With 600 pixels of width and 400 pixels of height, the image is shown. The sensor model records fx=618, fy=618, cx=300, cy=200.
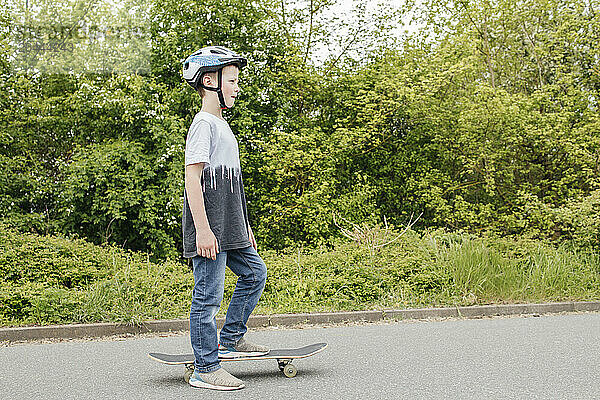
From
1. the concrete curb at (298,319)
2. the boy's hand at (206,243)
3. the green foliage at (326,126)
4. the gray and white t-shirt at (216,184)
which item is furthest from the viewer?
the green foliage at (326,126)

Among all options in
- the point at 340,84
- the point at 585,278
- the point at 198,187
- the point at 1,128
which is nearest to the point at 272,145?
the point at 340,84

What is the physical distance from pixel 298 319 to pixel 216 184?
3.79m

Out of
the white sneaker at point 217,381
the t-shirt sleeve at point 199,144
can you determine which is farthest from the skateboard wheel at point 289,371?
the t-shirt sleeve at point 199,144

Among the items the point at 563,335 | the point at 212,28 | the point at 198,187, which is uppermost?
the point at 212,28

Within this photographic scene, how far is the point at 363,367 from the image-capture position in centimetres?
→ 507

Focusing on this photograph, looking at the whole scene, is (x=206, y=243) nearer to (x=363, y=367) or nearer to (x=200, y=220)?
(x=200, y=220)

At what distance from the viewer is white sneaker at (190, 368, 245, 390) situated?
418cm

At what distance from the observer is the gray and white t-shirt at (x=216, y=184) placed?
4215 millimetres

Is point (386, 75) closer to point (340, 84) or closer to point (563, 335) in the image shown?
point (340, 84)

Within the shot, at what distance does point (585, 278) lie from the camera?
31.8ft

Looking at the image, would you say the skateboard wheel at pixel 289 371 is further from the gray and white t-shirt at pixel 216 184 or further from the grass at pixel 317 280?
the grass at pixel 317 280

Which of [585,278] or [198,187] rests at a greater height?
[198,187]

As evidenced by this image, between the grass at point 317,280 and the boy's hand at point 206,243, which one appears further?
the grass at point 317,280

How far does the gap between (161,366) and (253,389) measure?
1263 millimetres
